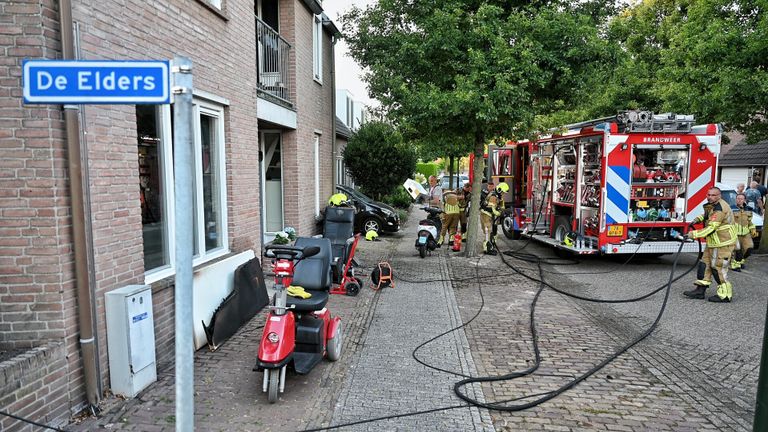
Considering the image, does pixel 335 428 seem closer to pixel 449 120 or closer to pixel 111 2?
pixel 111 2

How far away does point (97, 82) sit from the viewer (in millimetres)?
2258

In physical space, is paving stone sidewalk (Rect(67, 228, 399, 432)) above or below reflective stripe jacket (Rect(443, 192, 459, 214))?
below

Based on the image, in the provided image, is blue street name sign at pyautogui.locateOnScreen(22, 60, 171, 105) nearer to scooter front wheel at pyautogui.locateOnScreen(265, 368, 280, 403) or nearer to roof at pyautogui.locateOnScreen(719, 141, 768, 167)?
scooter front wheel at pyautogui.locateOnScreen(265, 368, 280, 403)

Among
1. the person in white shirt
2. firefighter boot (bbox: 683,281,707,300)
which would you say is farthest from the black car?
firefighter boot (bbox: 683,281,707,300)

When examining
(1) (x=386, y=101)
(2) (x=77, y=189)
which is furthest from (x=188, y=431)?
(1) (x=386, y=101)

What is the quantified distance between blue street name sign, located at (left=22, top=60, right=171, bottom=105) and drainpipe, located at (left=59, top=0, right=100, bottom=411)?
156cm

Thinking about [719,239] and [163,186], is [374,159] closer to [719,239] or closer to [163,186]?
[719,239]

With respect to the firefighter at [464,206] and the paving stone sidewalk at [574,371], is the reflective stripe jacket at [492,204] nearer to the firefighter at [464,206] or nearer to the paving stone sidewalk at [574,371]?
the firefighter at [464,206]

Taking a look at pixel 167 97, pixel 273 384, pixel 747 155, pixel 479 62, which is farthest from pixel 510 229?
pixel 747 155

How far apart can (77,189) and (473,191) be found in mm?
9295

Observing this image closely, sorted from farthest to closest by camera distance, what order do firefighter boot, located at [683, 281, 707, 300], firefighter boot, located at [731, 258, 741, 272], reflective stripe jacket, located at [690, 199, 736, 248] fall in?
firefighter boot, located at [731, 258, 741, 272] < firefighter boot, located at [683, 281, 707, 300] < reflective stripe jacket, located at [690, 199, 736, 248]

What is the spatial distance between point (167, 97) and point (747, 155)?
27.5 m

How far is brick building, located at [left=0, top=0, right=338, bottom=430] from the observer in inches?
143

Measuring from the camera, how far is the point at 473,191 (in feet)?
39.3
